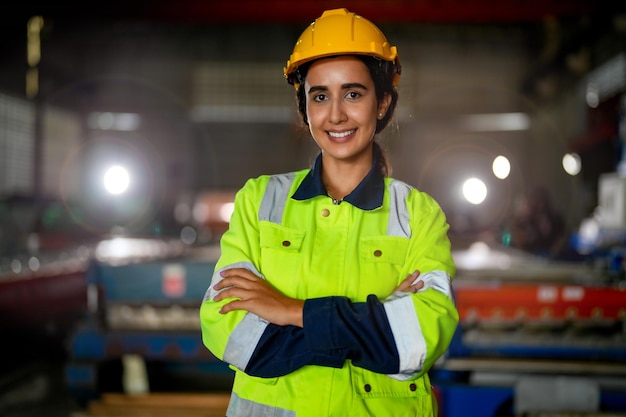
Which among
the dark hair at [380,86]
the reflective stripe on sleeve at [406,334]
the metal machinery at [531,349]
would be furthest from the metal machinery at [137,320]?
the reflective stripe on sleeve at [406,334]

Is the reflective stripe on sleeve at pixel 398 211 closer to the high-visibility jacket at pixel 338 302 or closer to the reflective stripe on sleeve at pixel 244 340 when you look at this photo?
the high-visibility jacket at pixel 338 302

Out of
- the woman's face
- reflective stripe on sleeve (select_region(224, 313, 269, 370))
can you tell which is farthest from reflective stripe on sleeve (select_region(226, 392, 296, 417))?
the woman's face

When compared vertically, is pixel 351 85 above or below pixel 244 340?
above

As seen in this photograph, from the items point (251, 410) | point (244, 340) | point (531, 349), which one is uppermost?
point (244, 340)

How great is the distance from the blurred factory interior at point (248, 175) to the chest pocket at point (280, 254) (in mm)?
400

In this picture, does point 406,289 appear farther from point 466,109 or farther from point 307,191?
point 466,109

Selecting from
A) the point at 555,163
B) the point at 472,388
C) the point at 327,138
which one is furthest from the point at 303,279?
the point at 555,163

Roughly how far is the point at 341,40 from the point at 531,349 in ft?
8.38

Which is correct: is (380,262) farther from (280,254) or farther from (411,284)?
(280,254)

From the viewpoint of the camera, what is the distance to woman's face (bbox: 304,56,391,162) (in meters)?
1.39

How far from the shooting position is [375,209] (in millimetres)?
1415

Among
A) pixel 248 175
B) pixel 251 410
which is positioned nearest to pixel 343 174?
pixel 251 410

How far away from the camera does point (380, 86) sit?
1476 millimetres

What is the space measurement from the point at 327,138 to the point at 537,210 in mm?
4527
